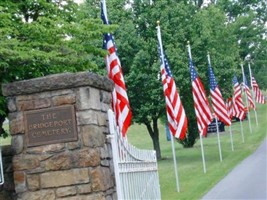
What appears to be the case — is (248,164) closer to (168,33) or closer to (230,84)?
(168,33)

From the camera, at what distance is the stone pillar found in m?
7.26

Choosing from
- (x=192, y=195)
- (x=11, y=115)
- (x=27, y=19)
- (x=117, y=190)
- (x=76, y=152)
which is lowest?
(x=192, y=195)

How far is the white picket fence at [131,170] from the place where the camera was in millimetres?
7582

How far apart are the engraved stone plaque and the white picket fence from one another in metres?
0.57

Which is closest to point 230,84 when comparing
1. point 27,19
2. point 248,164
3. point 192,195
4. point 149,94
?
point 149,94

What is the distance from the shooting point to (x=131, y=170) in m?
8.29

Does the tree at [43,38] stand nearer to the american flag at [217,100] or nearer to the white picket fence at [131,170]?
the white picket fence at [131,170]

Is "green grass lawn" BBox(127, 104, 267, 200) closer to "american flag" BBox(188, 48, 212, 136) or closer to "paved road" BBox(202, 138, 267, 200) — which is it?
"paved road" BBox(202, 138, 267, 200)

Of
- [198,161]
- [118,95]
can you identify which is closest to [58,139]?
[118,95]

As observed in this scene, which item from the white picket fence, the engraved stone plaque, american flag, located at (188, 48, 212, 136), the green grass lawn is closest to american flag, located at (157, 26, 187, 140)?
the green grass lawn

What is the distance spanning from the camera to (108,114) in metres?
7.71

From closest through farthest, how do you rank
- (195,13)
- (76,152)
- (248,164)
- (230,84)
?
(76,152), (248,164), (195,13), (230,84)

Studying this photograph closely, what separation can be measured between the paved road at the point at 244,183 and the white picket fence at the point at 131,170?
6867mm

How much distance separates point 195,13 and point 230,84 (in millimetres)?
5185
